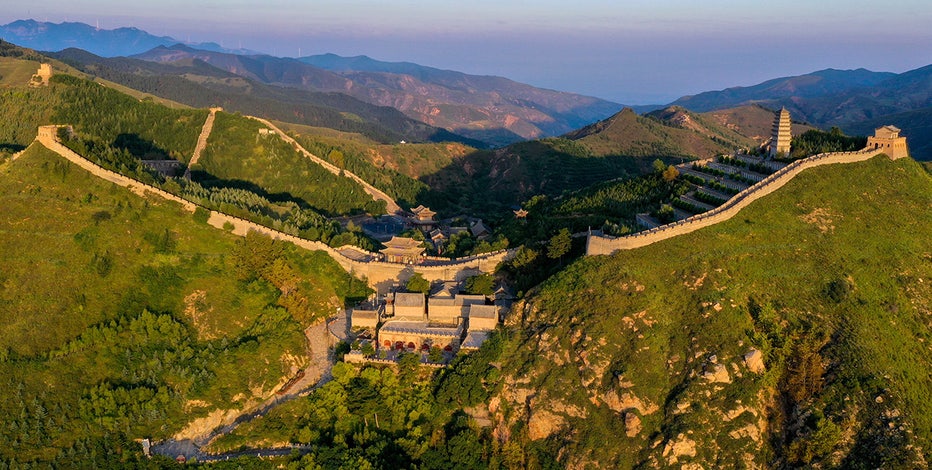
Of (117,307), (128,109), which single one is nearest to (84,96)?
(128,109)

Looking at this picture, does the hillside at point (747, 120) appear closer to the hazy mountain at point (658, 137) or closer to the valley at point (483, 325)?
the hazy mountain at point (658, 137)

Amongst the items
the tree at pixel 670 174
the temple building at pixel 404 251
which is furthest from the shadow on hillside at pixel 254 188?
the tree at pixel 670 174

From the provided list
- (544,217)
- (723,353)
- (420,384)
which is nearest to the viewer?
(723,353)

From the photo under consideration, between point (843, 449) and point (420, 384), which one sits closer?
point (843, 449)

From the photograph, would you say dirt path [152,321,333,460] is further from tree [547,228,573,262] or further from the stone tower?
the stone tower

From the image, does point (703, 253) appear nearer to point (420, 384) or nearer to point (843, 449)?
point (843, 449)

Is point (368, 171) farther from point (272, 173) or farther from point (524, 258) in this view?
point (524, 258)
